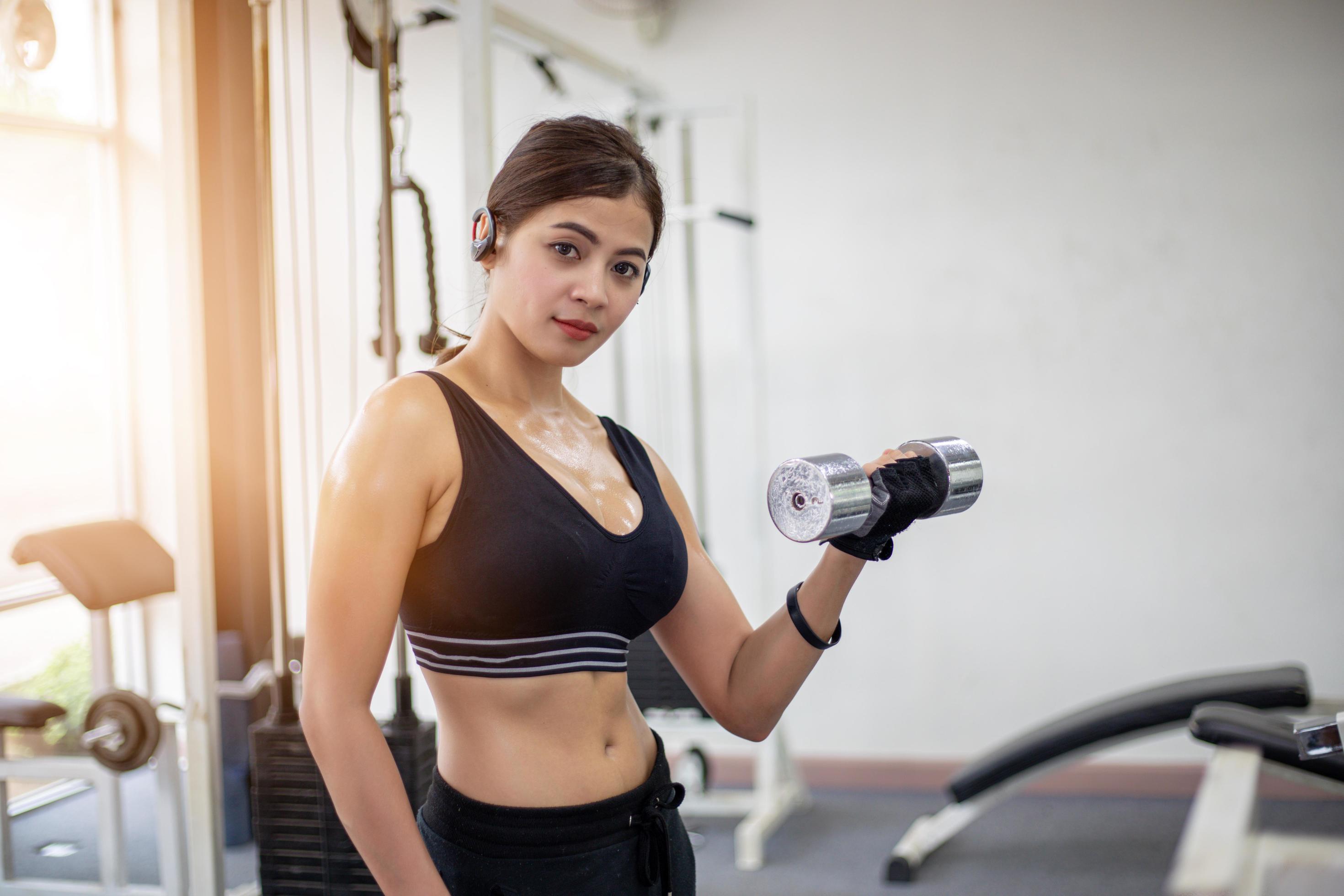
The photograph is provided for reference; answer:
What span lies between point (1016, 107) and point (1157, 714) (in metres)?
1.89

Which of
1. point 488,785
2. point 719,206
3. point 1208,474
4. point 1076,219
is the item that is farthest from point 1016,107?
point 488,785

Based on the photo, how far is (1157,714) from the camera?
2594mm

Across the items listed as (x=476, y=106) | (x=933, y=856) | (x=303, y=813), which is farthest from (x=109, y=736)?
(x=933, y=856)

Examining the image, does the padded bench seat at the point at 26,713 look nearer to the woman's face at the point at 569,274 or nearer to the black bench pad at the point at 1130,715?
the woman's face at the point at 569,274

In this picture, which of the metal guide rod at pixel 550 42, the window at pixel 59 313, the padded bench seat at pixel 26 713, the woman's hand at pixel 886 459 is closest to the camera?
the woman's hand at pixel 886 459

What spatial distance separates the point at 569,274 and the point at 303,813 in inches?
38.5

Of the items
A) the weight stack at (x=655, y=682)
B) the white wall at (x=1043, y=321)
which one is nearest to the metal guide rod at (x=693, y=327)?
the white wall at (x=1043, y=321)

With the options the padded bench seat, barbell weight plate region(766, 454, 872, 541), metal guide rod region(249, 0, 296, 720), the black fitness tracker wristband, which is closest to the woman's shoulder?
barbell weight plate region(766, 454, 872, 541)

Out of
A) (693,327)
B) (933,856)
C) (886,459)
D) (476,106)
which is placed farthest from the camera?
(693,327)

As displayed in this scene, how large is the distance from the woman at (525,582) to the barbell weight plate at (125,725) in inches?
50.6

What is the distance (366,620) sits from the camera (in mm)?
925

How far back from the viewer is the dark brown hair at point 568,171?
1.06m

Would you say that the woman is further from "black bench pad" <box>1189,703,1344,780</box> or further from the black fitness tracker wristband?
"black bench pad" <box>1189,703,1344,780</box>

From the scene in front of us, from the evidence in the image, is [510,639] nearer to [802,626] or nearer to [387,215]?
[802,626]
